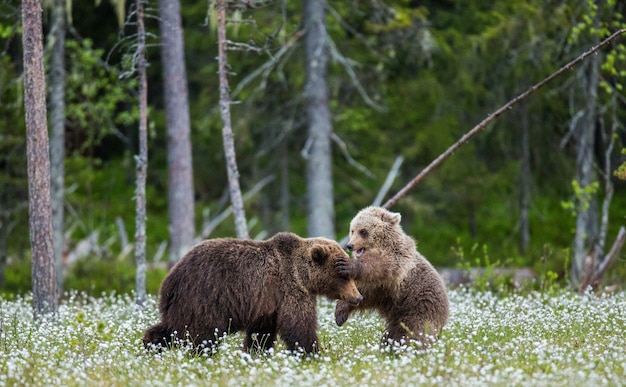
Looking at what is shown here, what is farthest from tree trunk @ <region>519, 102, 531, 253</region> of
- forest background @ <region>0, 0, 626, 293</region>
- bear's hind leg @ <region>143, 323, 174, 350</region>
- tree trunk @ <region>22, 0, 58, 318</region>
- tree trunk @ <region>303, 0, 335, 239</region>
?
bear's hind leg @ <region>143, 323, 174, 350</region>

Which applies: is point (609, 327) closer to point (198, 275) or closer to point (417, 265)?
point (417, 265)

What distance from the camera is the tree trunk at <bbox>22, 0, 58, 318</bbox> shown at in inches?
449

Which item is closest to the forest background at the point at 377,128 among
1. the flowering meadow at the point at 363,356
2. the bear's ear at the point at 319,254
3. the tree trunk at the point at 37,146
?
the tree trunk at the point at 37,146

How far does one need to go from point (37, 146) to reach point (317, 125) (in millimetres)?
9584

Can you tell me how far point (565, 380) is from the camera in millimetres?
7281

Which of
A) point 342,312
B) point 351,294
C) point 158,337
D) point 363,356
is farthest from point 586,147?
point 158,337

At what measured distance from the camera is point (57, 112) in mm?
17812

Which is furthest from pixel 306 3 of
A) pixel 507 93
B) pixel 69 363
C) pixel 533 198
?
pixel 69 363

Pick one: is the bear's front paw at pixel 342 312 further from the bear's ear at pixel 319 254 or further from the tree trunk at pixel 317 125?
the tree trunk at pixel 317 125

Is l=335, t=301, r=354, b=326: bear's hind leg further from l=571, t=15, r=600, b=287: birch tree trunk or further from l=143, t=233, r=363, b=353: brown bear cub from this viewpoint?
l=571, t=15, r=600, b=287: birch tree trunk

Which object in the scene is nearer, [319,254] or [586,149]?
[319,254]

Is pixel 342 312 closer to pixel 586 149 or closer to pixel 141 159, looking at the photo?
pixel 141 159

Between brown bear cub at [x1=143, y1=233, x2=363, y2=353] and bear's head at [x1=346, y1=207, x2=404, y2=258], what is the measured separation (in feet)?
1.06

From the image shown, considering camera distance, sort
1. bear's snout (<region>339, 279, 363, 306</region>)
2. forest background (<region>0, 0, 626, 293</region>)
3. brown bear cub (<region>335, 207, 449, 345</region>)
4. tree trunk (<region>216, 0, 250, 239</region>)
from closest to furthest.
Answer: brown bear cub (<region>335, 207, 449, 345</region>) < bear's snout (<region>339, 279, 363, 306</region>) < tree trunk (<region>216, 0, 250, 239</region>) < forest background (<region>0, 0, 626, 293</region>)
